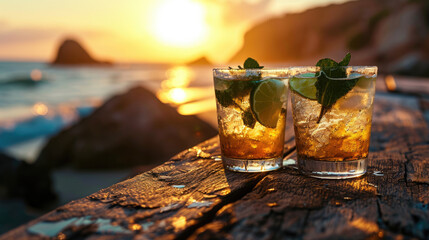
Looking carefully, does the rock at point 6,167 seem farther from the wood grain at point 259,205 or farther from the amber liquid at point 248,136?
the amber liquid at point 248,136

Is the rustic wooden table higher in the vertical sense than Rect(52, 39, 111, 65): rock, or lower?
lower

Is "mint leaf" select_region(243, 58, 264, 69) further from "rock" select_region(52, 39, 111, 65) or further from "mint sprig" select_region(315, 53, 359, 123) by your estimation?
"rock" select_region(52, 39, 111, 65)

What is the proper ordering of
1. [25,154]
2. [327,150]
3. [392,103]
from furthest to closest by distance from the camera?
[25,154], [392,103], [327,150]

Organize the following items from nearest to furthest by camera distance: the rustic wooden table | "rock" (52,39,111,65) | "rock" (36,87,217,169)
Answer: the rustic wooden table
"rock" (36,87,217,169)
"rock" (52,39,111,65)

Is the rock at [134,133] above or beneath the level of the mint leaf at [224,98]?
beneath

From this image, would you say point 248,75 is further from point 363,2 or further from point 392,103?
point 363,2

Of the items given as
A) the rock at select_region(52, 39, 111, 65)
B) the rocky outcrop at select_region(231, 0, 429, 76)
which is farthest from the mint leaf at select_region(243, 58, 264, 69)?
the rock at select_region(52, 39, 111, 65)

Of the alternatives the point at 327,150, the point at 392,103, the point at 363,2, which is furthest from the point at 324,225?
the point at 363,2

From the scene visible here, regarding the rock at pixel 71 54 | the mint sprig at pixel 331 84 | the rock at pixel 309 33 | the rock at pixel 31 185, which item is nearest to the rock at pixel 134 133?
the rock at pixel 31 185

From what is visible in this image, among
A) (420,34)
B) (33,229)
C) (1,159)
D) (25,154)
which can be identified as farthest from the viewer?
(420,34)
